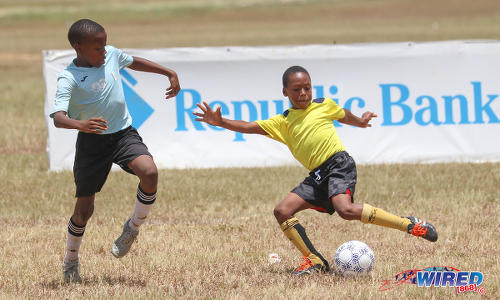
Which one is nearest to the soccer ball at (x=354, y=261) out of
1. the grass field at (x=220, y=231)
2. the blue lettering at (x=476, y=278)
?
the grass field at (x=220, y=231)

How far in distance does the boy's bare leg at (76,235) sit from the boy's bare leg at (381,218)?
6.49 ft

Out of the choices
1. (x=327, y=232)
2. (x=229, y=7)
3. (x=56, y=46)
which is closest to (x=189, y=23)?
(x=229, y=7)

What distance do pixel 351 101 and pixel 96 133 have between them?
20.8 ft

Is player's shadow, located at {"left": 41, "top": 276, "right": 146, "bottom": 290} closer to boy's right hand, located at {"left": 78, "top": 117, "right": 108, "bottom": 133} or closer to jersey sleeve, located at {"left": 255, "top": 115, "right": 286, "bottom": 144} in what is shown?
boy's right hand, located at {"left": 78, "top": 117, "right": 108, "bottom": 133}

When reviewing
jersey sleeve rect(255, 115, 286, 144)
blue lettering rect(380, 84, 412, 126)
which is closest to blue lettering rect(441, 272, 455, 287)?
jersey sleeve rect(255, 115, 286, 144)

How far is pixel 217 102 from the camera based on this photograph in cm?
1235

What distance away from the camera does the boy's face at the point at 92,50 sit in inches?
255

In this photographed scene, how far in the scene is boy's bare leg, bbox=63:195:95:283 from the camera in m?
6.90

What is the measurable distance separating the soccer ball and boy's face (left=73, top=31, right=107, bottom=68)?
7.88ft

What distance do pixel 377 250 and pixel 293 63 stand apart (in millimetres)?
5188

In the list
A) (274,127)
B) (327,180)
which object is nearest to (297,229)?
(327,180)

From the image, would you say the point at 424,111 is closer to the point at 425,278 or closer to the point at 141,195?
the point at 425,278

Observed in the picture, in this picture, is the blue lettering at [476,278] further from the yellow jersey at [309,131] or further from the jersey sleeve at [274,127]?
the jersey sleeve at [274,127]

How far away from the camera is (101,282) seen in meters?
6.77
